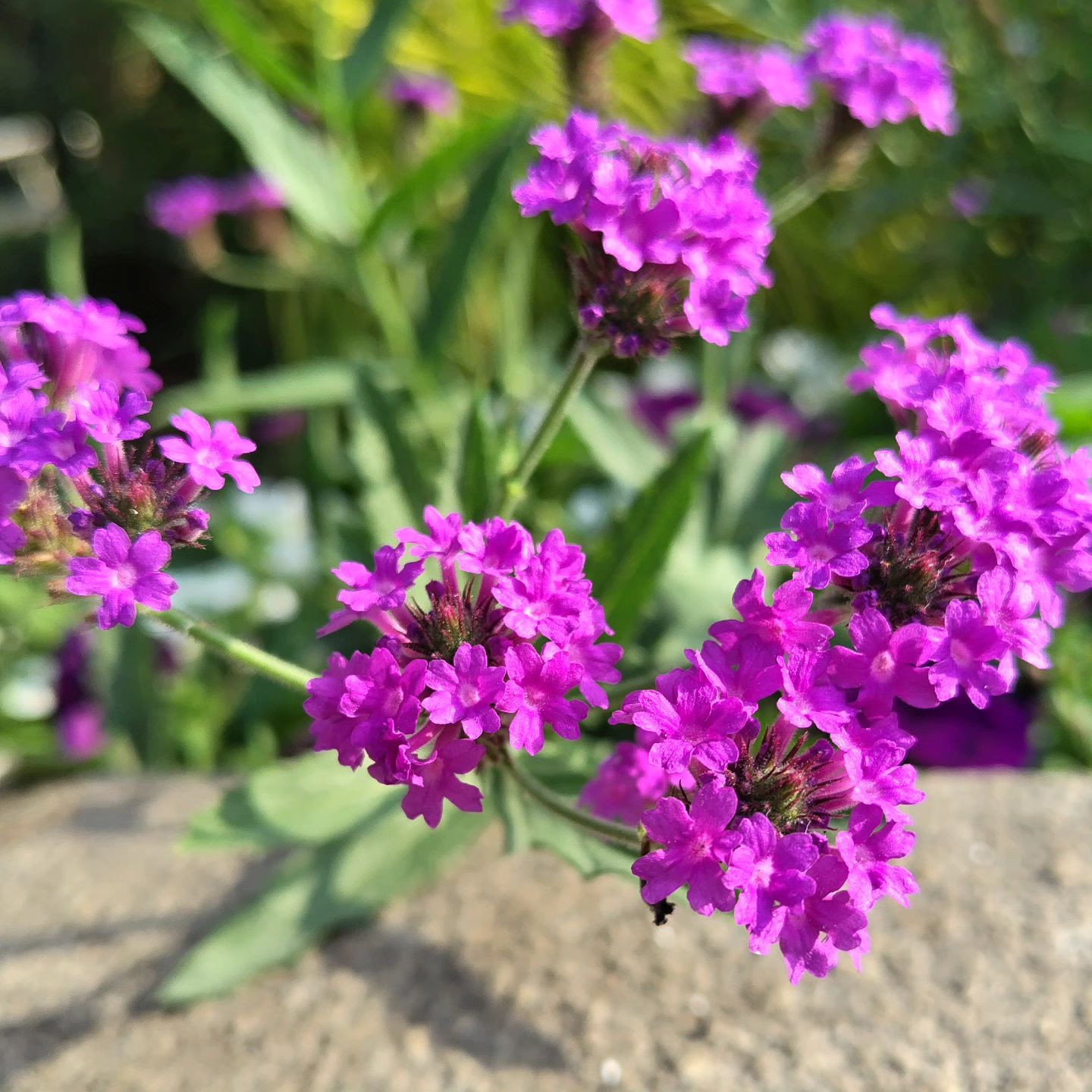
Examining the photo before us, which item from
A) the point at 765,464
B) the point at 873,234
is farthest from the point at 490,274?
the point at 765,464

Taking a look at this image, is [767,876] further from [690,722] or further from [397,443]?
[397,443]

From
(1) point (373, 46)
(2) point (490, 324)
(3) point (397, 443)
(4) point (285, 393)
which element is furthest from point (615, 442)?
(2) point (490, 324)

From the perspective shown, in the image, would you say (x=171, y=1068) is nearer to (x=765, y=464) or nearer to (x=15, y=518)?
(x=15, y=518)

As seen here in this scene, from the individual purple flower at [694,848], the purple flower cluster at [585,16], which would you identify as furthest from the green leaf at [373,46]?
the individual purple flower at [694,848]

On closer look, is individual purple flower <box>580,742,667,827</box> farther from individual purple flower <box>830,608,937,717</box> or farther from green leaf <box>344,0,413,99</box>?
green leaf <box>344,0,413,99</box>

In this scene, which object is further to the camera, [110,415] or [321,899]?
[321,899]

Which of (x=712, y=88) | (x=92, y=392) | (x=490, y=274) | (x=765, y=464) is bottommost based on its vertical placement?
(x=490, y=274)
